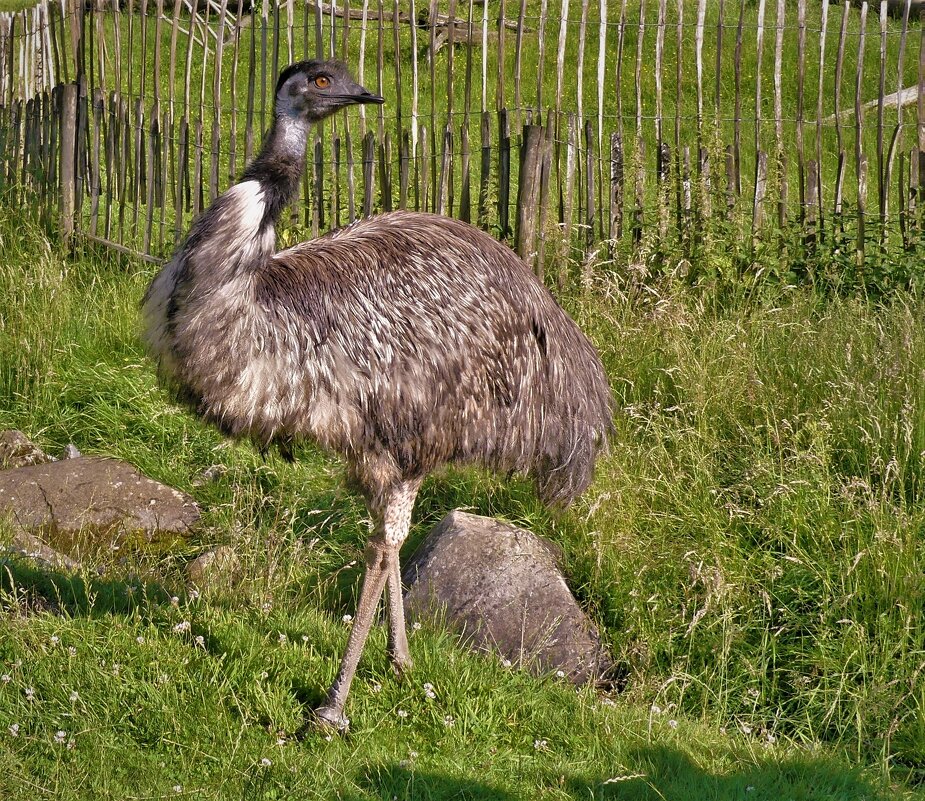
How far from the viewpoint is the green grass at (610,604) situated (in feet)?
13.1

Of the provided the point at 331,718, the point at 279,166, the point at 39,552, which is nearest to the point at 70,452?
the point at 39,552

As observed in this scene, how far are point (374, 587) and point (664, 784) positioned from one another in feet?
3.95

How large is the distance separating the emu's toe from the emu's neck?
1.60 metres

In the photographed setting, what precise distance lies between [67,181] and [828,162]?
7.25m

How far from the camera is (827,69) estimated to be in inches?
583

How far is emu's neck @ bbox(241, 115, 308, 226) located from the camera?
4.01 metres

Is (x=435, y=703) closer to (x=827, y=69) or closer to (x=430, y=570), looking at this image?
(x=430, y=570)

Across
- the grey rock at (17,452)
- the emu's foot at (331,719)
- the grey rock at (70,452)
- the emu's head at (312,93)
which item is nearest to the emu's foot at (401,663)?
the emu's foot at (331,719)

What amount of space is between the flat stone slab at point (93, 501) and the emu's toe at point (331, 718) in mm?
1873


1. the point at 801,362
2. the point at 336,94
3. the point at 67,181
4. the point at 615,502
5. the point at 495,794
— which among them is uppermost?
the point at 336,94

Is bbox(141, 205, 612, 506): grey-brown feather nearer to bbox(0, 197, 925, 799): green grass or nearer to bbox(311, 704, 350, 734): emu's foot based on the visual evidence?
bbox(0, 197, 925, 799): green grass

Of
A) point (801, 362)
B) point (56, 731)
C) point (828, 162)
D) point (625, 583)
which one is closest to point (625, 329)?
point (801, 362)

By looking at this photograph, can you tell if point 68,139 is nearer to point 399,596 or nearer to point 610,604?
point 399,596

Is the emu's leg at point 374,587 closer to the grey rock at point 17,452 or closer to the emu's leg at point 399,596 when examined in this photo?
the emu's leg at point 399,596
